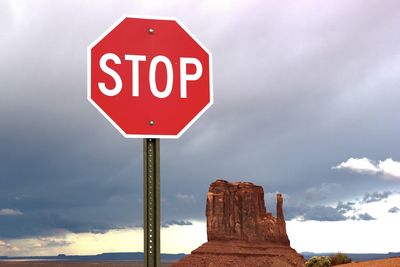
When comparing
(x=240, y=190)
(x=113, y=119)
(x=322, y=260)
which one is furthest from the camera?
(x=240, y=190)

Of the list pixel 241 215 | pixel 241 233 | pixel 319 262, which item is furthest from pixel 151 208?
pixel 241 215

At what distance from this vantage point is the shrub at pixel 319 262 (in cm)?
5076

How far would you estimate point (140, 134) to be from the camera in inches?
247

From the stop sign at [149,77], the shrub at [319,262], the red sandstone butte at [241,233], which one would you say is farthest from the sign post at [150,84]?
the red sandstone butte at [241,233]

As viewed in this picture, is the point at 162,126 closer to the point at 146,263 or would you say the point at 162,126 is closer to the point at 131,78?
the point at 131,78

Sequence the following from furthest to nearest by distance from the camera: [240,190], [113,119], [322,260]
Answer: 1. [240,190]
2. [322,260]
3. [113,119]

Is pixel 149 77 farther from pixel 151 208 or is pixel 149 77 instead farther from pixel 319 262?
pixel 319 262

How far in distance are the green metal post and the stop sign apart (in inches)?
11.9

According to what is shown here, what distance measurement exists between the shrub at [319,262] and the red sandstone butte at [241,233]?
8766 centimetres

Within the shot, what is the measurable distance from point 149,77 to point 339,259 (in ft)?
157

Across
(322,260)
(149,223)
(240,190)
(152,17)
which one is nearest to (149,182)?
(149,223)

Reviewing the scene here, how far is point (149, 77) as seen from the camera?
630cm

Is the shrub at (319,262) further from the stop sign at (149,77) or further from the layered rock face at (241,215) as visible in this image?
the layered rock face at (241,215)

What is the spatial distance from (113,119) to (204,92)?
3.45 ft
